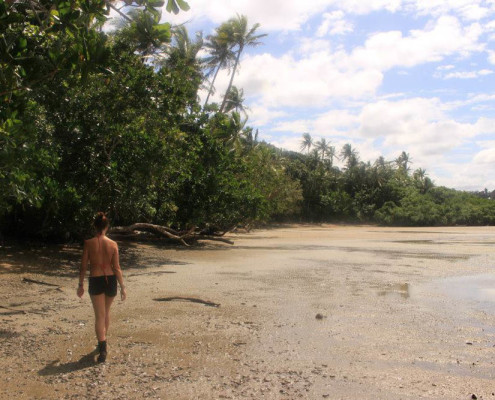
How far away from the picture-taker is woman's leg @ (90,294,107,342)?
16.2 feet

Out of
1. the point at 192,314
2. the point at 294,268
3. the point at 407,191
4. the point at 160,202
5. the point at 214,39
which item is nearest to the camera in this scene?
the point at 192,314

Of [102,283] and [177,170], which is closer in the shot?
[102,283]

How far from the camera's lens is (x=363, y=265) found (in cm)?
1463

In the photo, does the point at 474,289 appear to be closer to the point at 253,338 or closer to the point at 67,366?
the point at 253,338

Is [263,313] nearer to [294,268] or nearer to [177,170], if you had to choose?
[294,268]

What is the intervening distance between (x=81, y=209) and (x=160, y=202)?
18.7 ft

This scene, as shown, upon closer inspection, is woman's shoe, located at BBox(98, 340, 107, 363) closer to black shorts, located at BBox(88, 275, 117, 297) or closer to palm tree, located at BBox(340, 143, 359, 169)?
black shorts, located at BBox(88, 275, 117, 297)

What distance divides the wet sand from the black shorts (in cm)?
67

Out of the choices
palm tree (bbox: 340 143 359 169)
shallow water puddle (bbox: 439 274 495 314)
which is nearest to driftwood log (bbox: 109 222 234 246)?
shallow water puddle (bbox: 439 274 495 314)

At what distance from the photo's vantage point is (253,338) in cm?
592

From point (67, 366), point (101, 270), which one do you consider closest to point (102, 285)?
point (101, 270)

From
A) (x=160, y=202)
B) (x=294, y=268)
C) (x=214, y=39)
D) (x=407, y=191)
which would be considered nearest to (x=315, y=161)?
(x=407, y=191)

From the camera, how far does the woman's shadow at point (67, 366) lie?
4.55m

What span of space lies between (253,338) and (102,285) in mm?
1994
